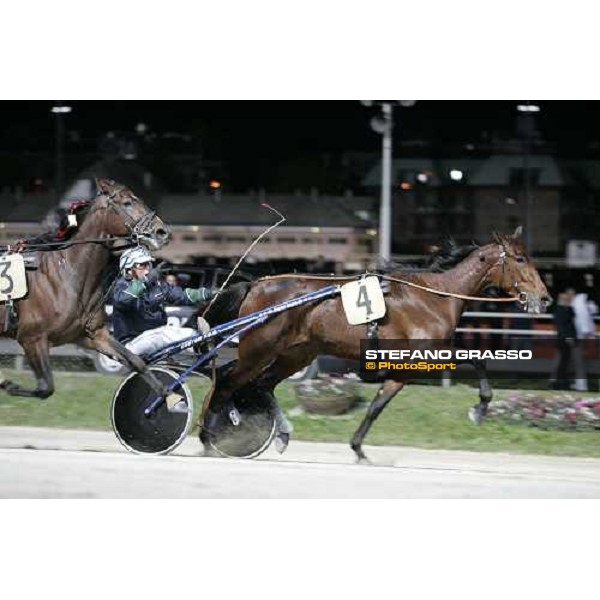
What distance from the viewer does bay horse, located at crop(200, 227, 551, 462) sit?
24.3 feet

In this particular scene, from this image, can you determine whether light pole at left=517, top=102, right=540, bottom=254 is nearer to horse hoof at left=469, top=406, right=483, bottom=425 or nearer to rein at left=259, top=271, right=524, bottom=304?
rein at left=259, top=271, right=524, bottom=304

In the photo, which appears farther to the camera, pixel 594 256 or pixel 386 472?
pixel 594 256

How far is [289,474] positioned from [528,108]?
9.51ft

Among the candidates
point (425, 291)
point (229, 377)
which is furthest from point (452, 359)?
point (229, 377)

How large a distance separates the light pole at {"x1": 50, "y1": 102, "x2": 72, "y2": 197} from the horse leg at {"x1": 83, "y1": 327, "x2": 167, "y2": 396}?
3.75ft

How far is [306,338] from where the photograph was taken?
7590 millimetres

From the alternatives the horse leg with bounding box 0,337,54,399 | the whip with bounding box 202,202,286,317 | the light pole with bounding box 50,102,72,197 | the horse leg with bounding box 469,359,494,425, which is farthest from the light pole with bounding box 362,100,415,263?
the horse leg with bounding box 0,337,54,399

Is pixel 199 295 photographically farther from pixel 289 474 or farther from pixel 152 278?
pixel 289 474

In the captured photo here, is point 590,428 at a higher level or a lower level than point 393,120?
lower

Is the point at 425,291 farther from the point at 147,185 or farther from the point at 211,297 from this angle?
the point at 147,185

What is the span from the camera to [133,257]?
24.8 feet

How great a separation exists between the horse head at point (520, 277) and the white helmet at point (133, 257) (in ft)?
7.25

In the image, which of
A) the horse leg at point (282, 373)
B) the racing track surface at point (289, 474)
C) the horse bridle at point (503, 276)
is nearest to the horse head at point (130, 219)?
the horse leg at point (282, 373)

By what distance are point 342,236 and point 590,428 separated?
82.3 inches
